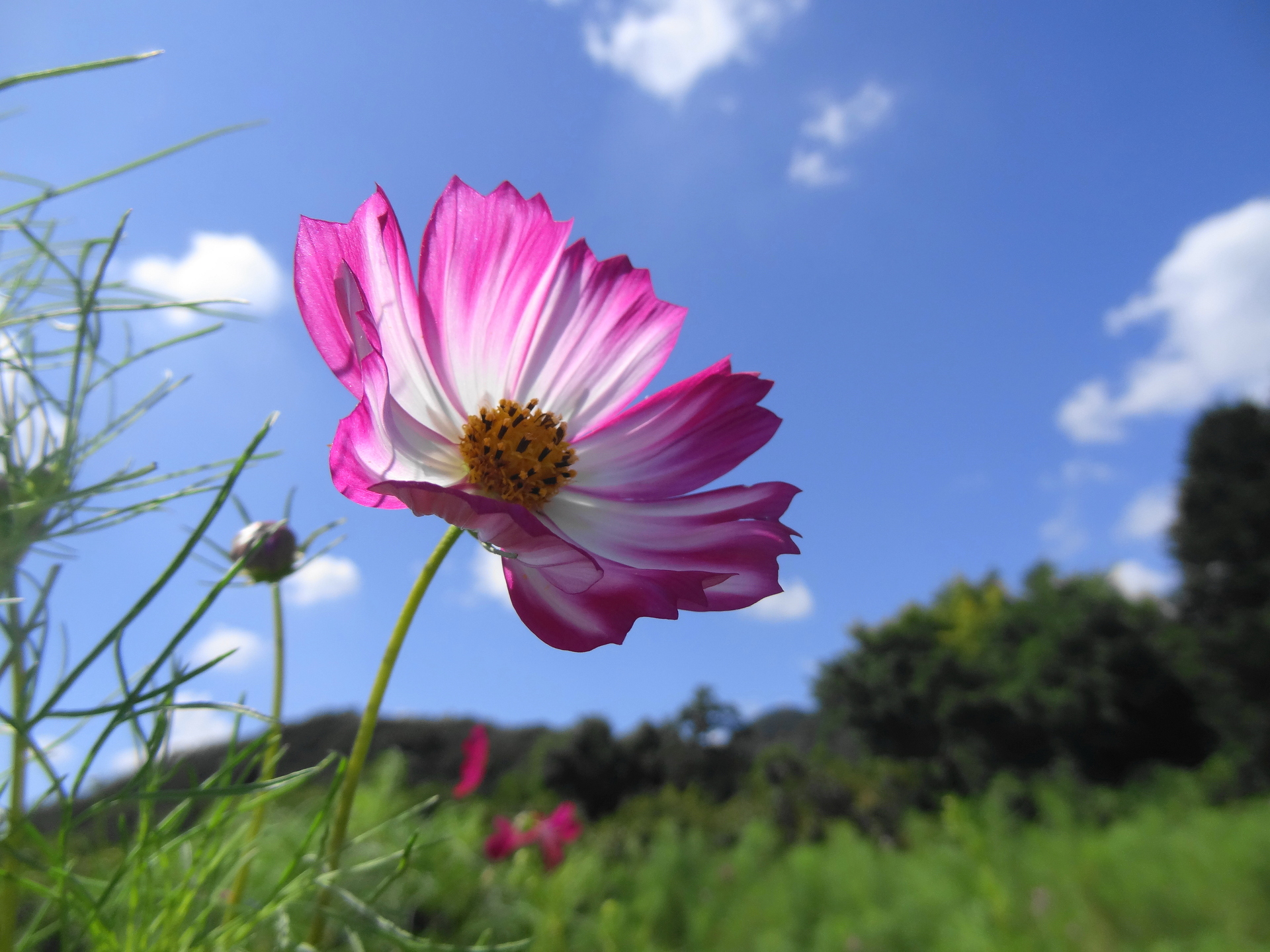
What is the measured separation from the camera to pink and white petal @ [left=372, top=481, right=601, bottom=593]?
230 mm

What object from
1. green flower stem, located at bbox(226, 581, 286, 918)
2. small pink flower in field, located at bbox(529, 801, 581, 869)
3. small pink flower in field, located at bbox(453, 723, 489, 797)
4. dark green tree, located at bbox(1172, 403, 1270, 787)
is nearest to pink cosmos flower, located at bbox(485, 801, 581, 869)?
small pink flower in field, located at bbox(529, 801, 581, 869)

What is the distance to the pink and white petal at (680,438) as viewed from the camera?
321mm

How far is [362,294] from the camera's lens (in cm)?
24

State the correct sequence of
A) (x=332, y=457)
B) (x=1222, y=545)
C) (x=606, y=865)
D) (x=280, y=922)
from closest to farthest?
(x=332, y=457), (x=280, y=922), (x=606, y=865), (x=1222, y=545)

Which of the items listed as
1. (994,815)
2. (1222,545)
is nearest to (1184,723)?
(1222,545)

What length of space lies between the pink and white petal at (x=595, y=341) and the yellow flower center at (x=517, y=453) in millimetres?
17

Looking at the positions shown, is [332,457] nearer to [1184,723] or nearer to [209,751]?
[209,751]

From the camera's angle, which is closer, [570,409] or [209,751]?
[570,409]

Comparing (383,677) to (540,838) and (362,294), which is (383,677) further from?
(540,838)

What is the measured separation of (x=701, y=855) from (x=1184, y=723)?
630 cm

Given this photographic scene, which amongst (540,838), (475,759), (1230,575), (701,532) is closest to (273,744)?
(701,532)

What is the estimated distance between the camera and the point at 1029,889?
299cm

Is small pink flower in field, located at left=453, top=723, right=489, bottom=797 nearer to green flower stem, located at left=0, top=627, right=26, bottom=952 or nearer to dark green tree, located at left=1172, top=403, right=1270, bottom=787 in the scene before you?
green flower stem, located at left=0, top=627, right=26, bottom=952

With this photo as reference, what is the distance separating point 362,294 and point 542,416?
128mm
